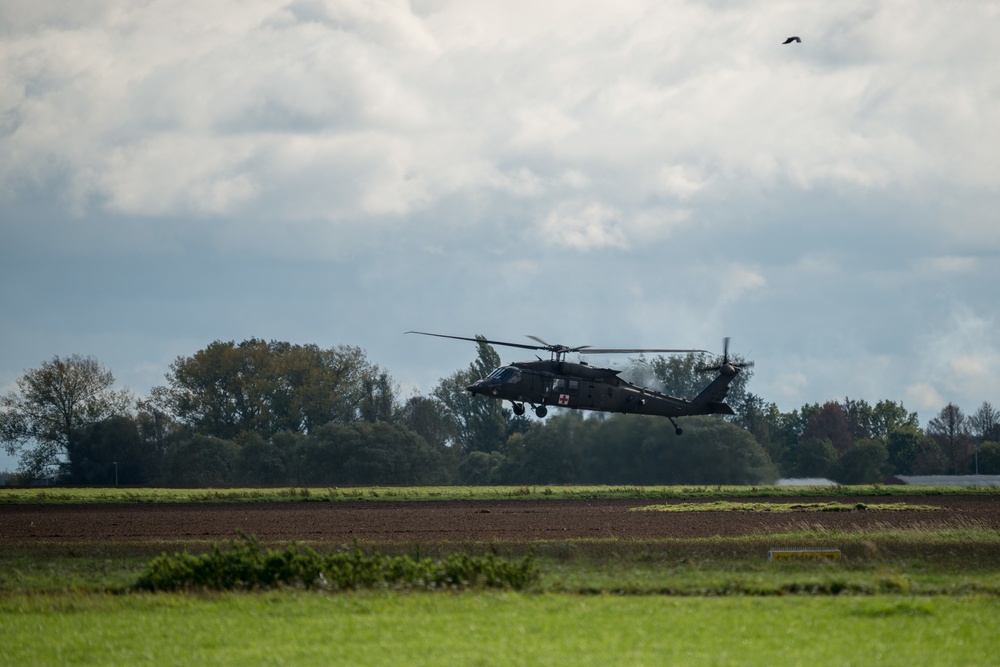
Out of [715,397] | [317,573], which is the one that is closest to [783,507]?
[715,397]

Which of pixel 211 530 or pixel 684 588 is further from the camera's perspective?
pixel 211 530

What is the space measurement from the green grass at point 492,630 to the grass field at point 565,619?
0.04m

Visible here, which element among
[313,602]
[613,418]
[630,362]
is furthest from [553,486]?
[313,602]

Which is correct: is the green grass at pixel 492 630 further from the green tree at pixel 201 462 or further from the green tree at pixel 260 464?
the green tree at pixel 201 462

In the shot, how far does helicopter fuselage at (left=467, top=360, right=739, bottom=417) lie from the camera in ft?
154

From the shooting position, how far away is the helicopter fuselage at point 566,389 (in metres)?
46.8

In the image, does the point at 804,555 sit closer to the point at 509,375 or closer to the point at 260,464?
the point at 509,375

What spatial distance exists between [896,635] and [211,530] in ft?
110

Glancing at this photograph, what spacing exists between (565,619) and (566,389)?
29084 mm

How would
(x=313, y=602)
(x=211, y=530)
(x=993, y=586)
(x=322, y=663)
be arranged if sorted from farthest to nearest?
(x=211, y=530)
(x=993, y=586)
(x=313, y=602)
(x=322, y=663)

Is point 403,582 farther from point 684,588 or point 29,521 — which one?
point 29,521

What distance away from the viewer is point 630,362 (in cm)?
5044

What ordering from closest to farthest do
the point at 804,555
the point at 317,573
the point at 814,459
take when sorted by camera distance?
the point at 317,573 < the point at 804,555 < the point at 814,459

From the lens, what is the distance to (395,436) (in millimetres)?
108125
